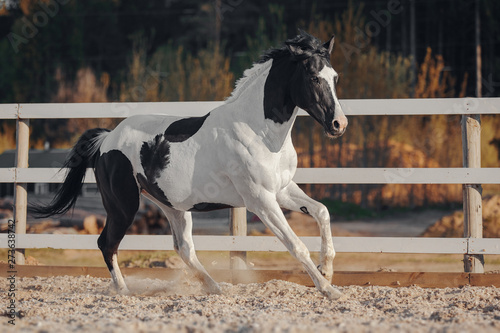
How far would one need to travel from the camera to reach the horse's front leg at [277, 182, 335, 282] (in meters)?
4.08

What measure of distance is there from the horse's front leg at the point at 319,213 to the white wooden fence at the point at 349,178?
0.77 metres

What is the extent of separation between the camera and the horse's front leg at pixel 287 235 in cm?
396

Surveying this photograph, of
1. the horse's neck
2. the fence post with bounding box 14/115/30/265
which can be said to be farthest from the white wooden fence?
the horse's neck

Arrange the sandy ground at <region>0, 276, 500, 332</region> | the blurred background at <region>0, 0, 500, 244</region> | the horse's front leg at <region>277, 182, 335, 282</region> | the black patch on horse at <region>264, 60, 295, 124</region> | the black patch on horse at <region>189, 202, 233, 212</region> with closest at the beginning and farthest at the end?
the sandy ground at <region>0, 276, 500, 332</region> → the horse's front leg at <region>277, 182, 335, 282</region> → the black patch on horse at <region>264, 60, 295, 124</region> → the black patch on horse at <region>189, 202, 233, 212</region> → the blurred background at <region>0, 0, 500, 244</region>

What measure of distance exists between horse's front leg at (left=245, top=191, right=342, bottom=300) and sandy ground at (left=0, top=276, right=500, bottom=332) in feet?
0.38

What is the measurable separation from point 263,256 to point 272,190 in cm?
465

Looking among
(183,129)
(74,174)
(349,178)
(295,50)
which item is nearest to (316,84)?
(295,50)

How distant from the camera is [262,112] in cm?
425

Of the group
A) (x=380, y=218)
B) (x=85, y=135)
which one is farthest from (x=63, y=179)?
(x=380, y=218)

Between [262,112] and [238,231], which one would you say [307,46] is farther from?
[238,231]

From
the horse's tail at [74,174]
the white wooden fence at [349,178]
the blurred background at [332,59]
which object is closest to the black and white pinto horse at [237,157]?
the horse's tail at [74,174]

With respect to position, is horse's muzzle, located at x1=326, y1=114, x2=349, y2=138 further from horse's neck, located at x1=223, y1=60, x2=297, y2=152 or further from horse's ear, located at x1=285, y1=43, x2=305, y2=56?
horse's ear, located at x1=285, y1=43, x2=305, y2=56

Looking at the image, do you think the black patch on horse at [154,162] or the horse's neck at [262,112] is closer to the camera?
the horse's neck at [262,112]

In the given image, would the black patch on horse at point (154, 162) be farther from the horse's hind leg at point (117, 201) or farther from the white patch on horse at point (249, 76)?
the white patch on horse at point (249, 76)
